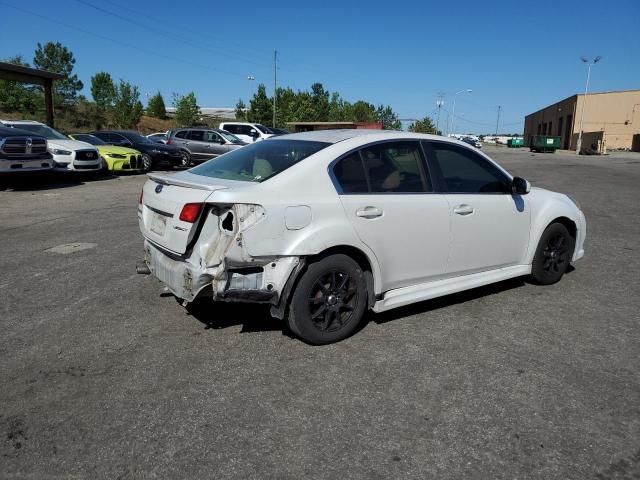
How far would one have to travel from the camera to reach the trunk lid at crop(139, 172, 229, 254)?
3711 mm

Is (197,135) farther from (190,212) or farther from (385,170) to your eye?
(190,212)

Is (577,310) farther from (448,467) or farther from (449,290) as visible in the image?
(448,467)

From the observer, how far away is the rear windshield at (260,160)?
158 inches

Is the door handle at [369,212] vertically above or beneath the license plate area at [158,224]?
above

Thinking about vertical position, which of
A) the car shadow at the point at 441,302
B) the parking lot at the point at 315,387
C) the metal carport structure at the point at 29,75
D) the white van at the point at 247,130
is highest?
the metal carport structure at the point at 29,75

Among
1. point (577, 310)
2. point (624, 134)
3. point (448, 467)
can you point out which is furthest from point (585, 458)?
point (624, 134)

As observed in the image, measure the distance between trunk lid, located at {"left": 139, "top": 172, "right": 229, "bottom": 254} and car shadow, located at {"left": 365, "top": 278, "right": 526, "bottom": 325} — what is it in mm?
1709

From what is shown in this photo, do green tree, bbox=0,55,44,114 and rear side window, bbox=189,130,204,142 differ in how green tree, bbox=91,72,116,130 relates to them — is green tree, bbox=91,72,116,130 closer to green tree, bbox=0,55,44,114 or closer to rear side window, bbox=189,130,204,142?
green tree, bbox=0,55,44,114

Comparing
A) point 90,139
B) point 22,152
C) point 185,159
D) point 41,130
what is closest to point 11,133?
point 22,152

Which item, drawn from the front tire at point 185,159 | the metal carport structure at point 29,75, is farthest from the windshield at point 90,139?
the metal carport structure at point 29,75

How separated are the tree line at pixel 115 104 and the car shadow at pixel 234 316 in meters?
47.6

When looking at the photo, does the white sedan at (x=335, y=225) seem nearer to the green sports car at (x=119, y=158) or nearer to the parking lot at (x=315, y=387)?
the parking lot at (x=315, y=387)

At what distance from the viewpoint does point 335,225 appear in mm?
3809

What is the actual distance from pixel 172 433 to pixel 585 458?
2.15 metres
